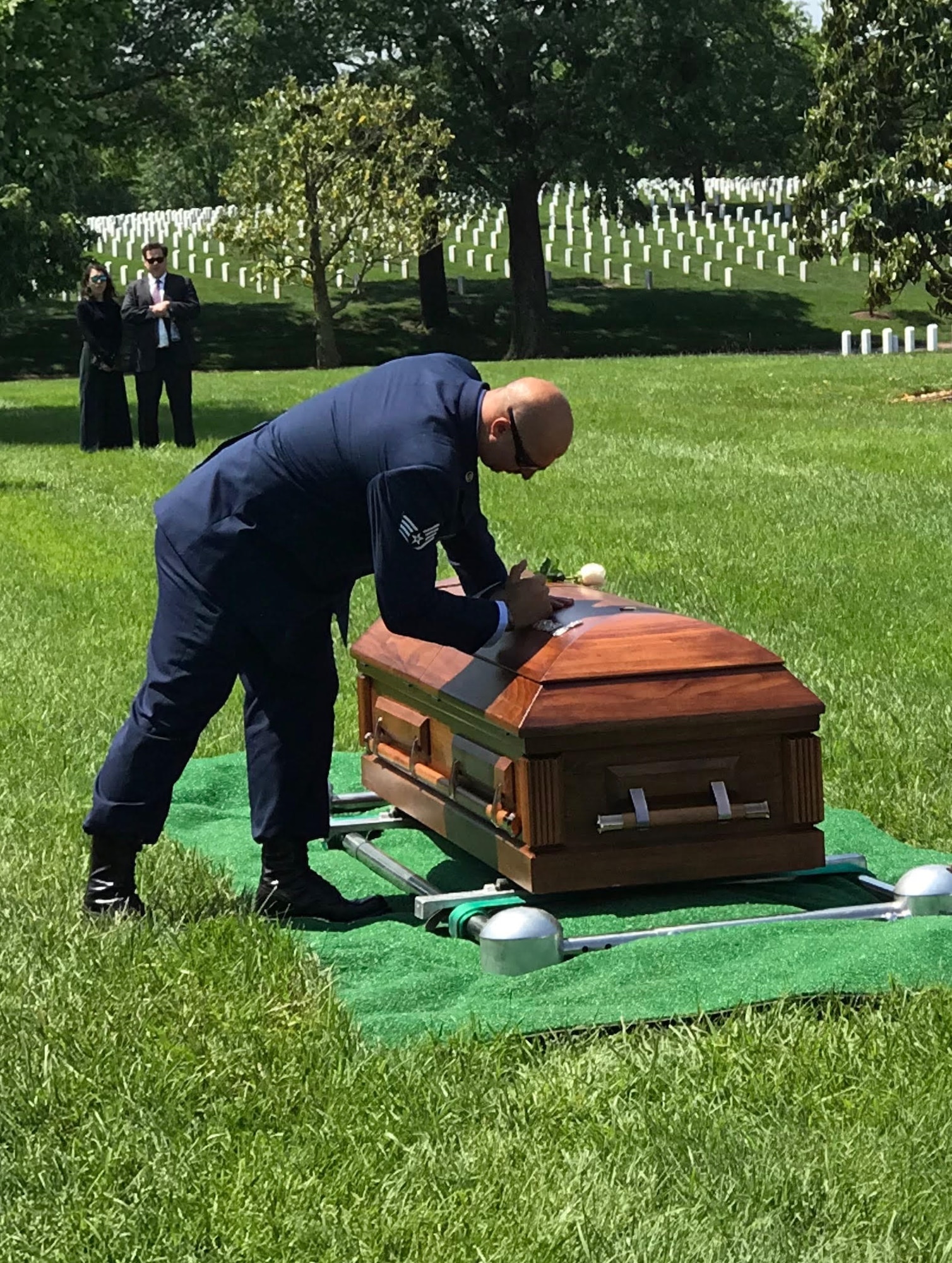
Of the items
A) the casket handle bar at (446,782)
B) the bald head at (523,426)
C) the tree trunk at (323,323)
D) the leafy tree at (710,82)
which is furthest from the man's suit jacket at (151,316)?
the leafy tree at (710,82)

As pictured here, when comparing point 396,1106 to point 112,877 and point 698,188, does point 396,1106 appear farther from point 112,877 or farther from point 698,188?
point 698,188

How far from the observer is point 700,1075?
4.15 m

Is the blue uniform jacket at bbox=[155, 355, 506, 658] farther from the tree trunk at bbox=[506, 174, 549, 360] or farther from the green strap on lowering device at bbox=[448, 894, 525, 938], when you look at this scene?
the tree trunk at bbox=[506, 174, 549, 360]

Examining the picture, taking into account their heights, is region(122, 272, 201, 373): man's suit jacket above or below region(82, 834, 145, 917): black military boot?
above

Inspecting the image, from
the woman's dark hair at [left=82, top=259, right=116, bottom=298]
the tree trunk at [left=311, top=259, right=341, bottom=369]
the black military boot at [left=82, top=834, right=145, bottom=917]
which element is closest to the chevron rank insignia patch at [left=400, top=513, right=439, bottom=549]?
the black military boot at [left=82, top=834, right=145, bottom=917]

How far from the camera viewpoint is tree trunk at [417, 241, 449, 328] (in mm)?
44031

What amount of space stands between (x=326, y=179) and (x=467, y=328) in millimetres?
7023

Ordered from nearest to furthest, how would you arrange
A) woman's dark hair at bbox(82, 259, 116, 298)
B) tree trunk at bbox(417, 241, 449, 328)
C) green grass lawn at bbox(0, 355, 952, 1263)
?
1. green grass lawn at bbox(0, 355, 952, 1263)
2. woman's dark hair at bbox(82, 259, 116, 298)
3. tree trunk at bbox(417, 241, 449, 328)

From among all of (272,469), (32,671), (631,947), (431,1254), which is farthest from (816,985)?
(32,671)

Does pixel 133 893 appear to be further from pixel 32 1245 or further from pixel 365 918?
pixel 32 1245

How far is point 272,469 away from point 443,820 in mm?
1418

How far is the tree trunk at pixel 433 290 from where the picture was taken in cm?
4403

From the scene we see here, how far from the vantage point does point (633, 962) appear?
15.9ft

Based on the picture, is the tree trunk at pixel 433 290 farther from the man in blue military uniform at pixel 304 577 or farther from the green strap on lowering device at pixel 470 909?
the green strap on lowering device at pixel 470 909
